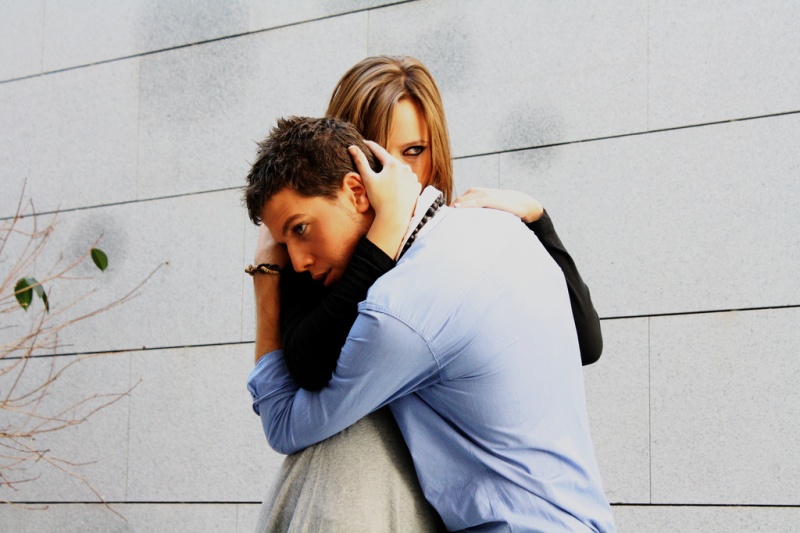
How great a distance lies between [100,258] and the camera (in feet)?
17.6

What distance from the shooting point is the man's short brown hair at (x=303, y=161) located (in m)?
2.21

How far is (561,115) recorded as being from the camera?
4629mm

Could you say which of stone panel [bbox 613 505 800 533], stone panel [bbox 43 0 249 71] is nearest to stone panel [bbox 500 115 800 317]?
stone panel [bbox 613 505 800 533]

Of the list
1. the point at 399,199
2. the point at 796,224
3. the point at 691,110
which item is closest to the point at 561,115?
the point at 691,110

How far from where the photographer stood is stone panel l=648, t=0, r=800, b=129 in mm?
4211

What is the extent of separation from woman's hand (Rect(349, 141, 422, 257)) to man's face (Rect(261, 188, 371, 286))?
0.06m

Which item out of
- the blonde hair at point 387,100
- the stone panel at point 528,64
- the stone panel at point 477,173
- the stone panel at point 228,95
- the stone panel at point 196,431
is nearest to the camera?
the blonde hair at point 387,100

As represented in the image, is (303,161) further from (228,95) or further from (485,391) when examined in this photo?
(228,95)

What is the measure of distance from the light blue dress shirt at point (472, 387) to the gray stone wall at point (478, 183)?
214 centimetres

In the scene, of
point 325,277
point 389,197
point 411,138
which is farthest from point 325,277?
point 411,138

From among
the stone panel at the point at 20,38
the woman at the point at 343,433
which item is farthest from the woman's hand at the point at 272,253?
the stone panel at the point at 20,38

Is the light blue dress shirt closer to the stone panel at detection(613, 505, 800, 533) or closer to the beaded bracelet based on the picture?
the beaded bracelet

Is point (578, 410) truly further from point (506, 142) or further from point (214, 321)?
point (214, 321)

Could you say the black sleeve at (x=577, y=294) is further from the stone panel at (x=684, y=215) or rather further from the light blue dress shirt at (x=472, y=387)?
the stone panel at (x=684, y=215)
